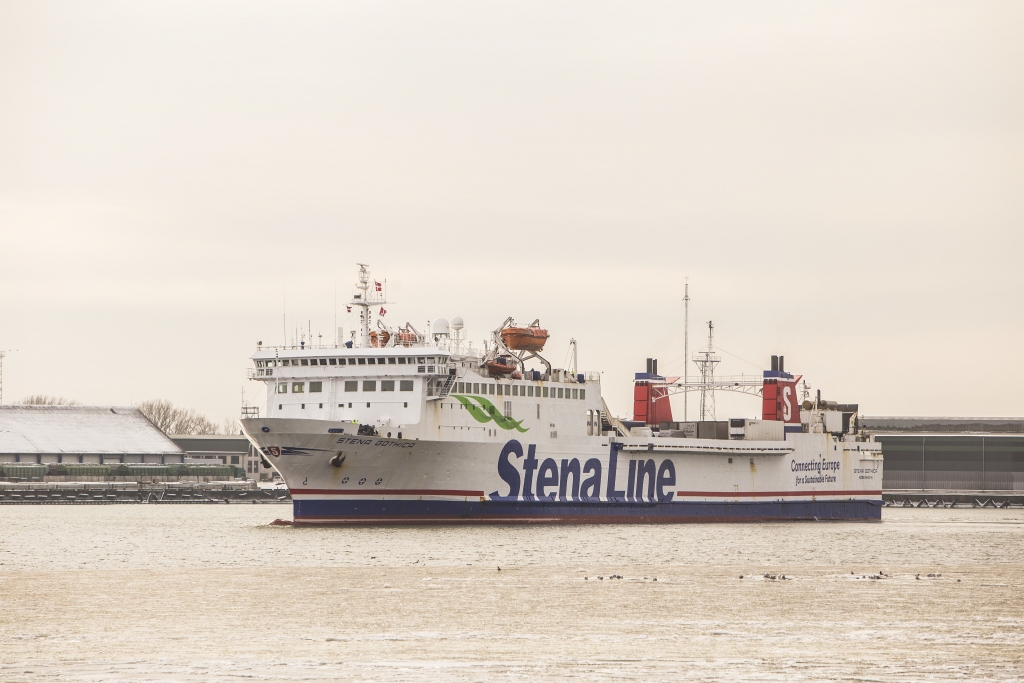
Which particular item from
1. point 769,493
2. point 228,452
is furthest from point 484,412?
point 228,452

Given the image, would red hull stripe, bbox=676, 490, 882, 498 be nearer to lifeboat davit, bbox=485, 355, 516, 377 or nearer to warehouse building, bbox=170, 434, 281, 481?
lifeboat davit, bbox=485, 355, 516, 377

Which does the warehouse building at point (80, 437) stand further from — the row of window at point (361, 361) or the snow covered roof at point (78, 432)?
the row of window at point (361, 361)

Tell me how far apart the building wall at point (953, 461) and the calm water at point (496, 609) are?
5742cm

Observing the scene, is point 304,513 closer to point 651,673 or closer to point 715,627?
point 715,627

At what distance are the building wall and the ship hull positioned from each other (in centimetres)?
3443

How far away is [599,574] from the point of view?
31.3 m

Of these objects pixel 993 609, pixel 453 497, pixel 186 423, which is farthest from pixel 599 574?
pixel 186 423

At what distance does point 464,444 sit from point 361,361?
494cm

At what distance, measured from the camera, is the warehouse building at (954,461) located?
9912 centimetres

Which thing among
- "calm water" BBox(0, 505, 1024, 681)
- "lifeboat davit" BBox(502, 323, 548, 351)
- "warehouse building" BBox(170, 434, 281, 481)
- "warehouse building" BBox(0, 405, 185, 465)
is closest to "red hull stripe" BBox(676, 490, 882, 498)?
"lifeboat davit" BBox(502, 323, 548, 351)

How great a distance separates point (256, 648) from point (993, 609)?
13.5m

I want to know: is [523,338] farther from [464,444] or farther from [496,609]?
[496,609]

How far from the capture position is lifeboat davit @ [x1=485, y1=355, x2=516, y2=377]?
5225 cm

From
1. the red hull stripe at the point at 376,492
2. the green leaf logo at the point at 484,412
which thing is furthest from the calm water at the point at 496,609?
the green leaf logo at the point at 484,412
